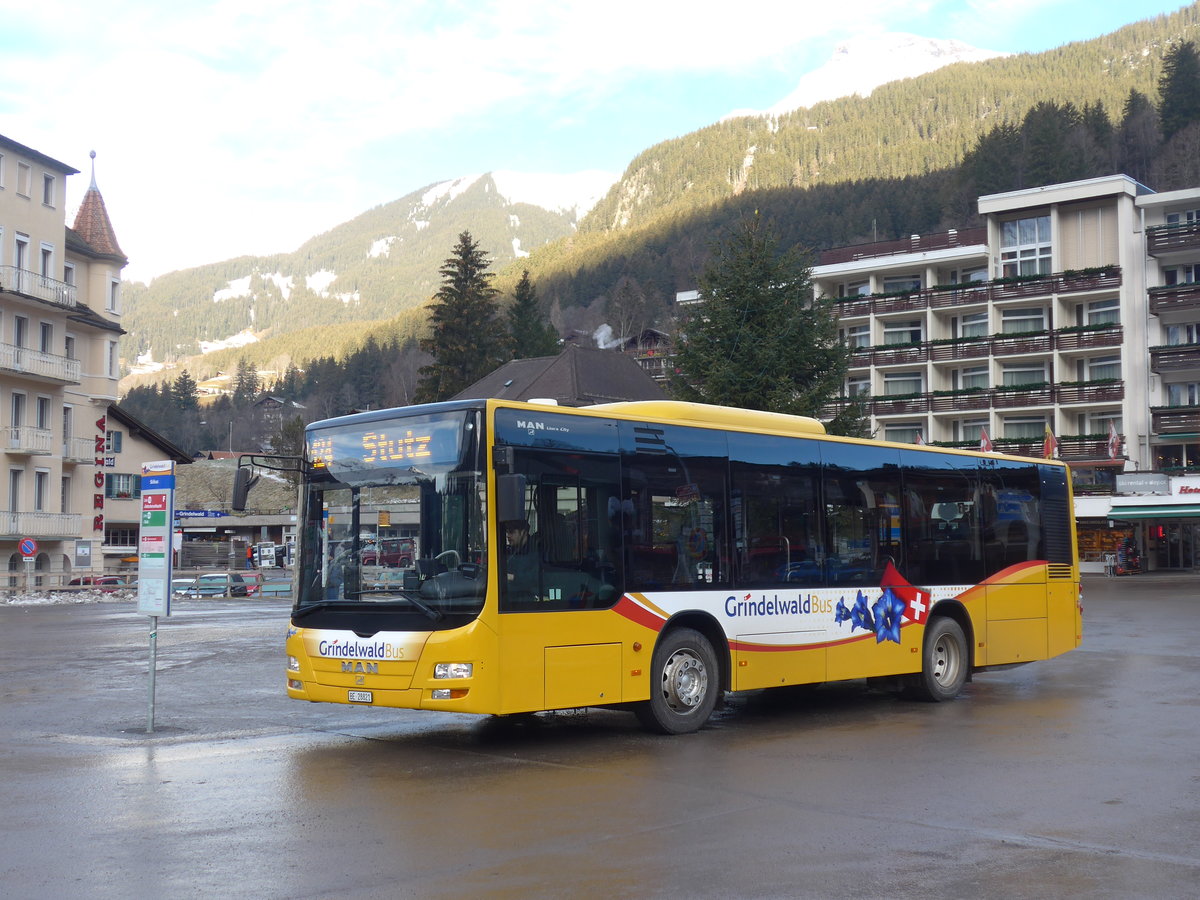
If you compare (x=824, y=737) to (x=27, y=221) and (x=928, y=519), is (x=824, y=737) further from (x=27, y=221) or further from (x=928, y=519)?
Result: (x=27, y=221)

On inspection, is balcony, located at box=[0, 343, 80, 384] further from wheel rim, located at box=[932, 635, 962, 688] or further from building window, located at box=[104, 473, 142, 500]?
wheel rim, located at box=[932, 635, 962, 688]

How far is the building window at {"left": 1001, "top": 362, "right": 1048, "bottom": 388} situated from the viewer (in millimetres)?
69375

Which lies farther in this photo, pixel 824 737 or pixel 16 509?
pixel 16 509

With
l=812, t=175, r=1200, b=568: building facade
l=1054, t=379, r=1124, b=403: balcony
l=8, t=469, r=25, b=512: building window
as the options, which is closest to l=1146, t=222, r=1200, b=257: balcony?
l=812, t=175, r=1200, b=568: building facade

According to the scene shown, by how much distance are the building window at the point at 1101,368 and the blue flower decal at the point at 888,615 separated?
5655 cm

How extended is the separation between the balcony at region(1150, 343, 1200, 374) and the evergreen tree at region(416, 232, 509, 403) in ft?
114

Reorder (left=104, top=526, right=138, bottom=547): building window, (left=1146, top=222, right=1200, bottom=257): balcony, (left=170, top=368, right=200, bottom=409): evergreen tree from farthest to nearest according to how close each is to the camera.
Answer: (left=170, top=368, right=200, bottom=409): evergreen tree → (left=104, top=526, right=138, bottom=547): building window → (left=1146, top=222, right=1200, bottom=257): balcony

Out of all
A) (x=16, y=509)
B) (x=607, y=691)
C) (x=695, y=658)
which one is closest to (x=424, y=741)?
(x=607, y=691)

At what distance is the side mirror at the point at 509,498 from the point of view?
33.2ft

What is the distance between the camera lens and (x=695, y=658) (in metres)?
12.0

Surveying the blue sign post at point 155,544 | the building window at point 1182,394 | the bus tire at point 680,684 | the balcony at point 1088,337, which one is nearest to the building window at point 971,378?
the balcony at point 1088,337

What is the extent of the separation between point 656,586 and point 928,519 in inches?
185

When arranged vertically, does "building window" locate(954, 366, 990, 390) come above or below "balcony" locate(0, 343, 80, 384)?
above

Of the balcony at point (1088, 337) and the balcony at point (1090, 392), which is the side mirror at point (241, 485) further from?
the balcony at point (1088, 337)
